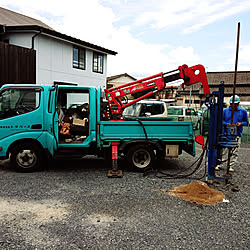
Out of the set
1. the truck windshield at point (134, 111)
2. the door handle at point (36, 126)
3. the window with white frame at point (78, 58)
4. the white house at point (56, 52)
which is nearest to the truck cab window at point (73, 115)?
the door handle at point (36, 126)

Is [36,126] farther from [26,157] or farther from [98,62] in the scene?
[98,62]

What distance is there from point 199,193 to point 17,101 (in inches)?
180

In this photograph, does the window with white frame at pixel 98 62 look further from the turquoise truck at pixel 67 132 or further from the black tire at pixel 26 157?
the black tire at pixel 26 157

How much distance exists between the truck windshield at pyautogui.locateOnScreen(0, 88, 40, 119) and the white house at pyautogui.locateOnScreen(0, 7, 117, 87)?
11.3 m

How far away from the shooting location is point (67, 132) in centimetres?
625

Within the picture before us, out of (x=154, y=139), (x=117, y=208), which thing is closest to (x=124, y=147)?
(x=154, y=139)

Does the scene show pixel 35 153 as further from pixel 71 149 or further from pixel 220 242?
pixel 220 242

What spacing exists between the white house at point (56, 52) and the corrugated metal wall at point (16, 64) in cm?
113

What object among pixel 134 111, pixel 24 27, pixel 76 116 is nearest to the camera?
pixel 76 116

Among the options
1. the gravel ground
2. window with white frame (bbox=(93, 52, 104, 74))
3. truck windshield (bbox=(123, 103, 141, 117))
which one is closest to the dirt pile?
the gravel ground

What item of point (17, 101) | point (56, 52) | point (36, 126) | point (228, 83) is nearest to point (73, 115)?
point (36, 126)

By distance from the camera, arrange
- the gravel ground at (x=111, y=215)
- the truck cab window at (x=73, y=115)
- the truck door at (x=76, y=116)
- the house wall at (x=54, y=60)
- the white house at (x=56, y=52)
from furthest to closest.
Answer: the house wall at (x=54, y=60)
the white house at (x=56, y=52)
the truck cab window at (x=73, y=115)
the truck door at (x=76, y=116)
the gravel ground at (x=111, y=215)

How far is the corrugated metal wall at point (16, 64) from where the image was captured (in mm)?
13909

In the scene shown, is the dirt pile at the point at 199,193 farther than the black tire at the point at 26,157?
No
